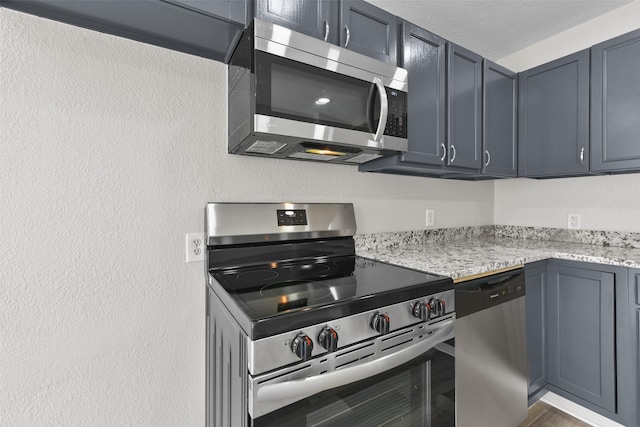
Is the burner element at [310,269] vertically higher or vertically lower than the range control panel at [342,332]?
higher

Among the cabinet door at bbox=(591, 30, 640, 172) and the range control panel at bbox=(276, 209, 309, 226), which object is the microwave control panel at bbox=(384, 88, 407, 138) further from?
the cabinet door at bbox=(591, 30, 640, 172)

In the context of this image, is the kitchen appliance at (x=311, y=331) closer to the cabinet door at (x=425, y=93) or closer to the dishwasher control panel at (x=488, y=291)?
the dishwasher control panel at (x=488, y=291)

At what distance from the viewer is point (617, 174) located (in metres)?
2.07

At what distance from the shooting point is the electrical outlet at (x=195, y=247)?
4.44 feet

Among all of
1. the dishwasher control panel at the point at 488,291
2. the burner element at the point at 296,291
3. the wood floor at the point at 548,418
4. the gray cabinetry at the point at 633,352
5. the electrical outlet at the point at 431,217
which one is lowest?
the wood floor at the point at 548,418

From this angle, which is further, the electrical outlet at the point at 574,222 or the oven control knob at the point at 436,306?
the electrical outlet at the point at 574,222

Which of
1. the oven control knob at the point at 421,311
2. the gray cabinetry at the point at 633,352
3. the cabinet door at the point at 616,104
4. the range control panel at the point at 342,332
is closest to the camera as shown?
the range control panel at the point at 342,332

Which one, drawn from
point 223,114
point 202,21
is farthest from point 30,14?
point 223,114

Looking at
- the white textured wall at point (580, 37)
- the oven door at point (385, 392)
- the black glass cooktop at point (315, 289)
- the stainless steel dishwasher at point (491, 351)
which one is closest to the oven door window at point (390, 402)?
the oven door at point (385, 392)

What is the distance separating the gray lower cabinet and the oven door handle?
3.42ft

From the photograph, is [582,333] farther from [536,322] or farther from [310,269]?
[310,269]

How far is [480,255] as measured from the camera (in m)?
1.74

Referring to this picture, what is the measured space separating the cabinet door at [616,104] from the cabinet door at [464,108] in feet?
2.24

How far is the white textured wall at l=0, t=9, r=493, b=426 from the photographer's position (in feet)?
3.49
